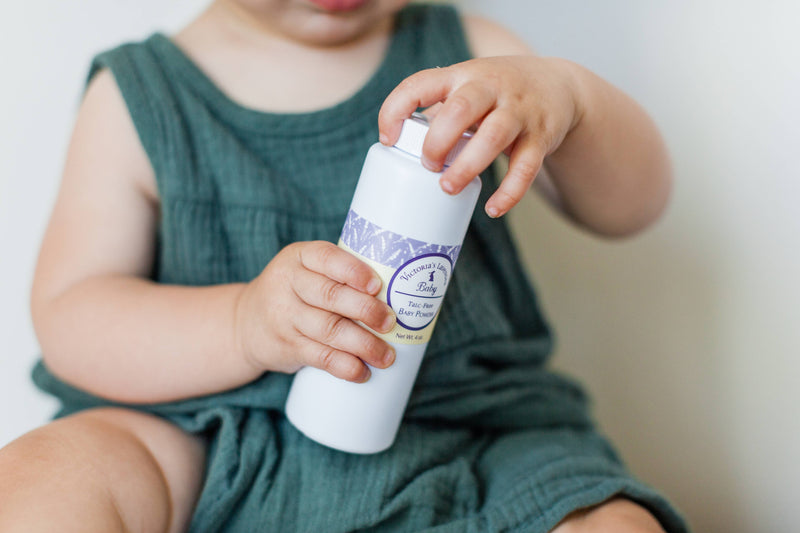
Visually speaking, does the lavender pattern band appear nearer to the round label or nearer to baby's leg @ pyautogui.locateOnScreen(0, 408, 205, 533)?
the round label

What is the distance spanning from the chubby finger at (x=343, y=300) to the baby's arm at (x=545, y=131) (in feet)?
0.30

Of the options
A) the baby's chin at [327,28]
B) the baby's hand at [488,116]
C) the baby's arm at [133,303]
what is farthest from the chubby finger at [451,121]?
the baby's chin at [327,28]

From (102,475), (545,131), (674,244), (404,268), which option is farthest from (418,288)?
(674,244)

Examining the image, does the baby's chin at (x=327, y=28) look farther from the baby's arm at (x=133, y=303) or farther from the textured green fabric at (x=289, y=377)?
the baby's arm at (x=133, y=303)

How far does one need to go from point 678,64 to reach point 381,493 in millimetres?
480

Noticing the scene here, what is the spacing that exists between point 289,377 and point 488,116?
28 centimetres

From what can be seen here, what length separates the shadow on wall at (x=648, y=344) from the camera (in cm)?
73

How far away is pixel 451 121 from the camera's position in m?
0.41

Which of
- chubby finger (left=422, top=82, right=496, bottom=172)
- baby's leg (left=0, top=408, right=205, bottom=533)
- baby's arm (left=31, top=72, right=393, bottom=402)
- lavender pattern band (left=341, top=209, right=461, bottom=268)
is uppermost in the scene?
chubby finger (left=422, top=82, right=496, bottom=172)

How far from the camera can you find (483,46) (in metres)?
0.73

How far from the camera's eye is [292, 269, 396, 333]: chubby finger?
457mm

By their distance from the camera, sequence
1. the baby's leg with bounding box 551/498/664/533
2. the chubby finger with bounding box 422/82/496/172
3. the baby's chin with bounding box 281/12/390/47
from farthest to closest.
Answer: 1. the baby's chin with bounding box 281/12/390/47
2. the baby's leg with bounding box 551/498/664/533
3. the chubby finger with bounding box 422/82/496/172

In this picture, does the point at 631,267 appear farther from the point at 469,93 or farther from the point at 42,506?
the point at 42,506

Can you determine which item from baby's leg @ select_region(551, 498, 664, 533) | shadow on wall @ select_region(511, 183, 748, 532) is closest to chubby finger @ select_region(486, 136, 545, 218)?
baby's leg @ select_region(551, 498, 664, 533)
